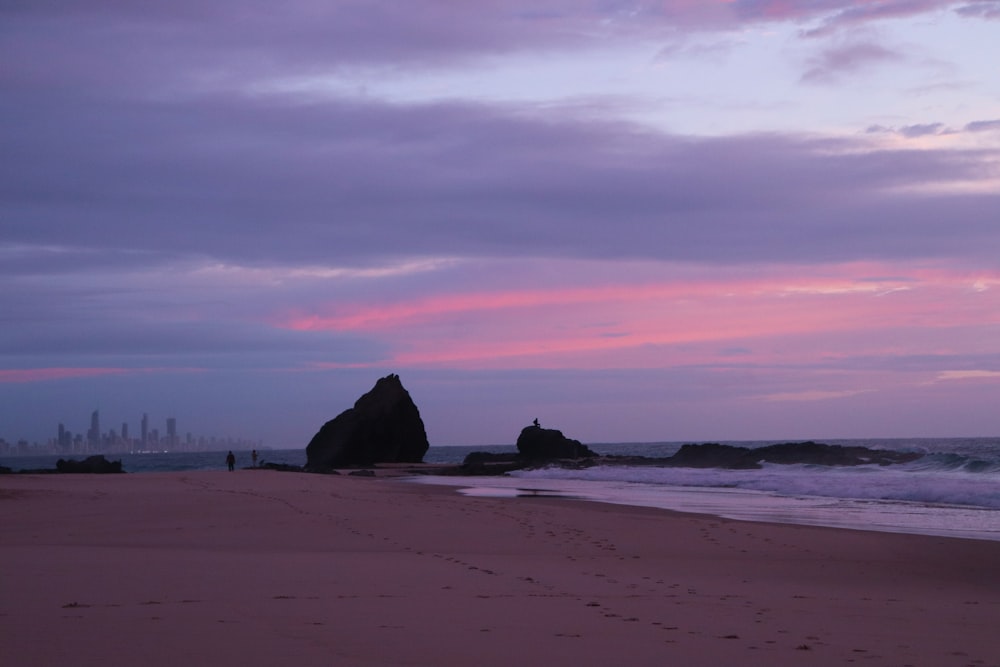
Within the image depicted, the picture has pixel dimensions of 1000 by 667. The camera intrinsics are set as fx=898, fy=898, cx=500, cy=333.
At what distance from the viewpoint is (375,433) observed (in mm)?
71250

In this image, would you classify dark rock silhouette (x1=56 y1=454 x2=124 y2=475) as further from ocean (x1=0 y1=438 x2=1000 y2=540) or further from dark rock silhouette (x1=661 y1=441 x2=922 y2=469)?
dark rock silhouette (x1=661 y1=441 x2=922 y2=469)

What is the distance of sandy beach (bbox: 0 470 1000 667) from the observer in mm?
6566

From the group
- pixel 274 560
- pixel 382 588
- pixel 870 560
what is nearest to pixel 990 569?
pixel 870 560

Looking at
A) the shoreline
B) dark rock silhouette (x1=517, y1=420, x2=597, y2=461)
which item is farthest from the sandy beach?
dark rock silhouette (x1=517, y1=420, x2=597, y2=461)

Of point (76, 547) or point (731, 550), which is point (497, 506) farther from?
point (76, 547)

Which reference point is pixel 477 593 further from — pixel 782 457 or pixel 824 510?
pixel 782 457

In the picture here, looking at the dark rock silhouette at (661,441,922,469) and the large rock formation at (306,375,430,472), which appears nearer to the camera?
the dark rock silhouette at (661,441,922,469)

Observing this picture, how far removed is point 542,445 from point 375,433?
14180 mm

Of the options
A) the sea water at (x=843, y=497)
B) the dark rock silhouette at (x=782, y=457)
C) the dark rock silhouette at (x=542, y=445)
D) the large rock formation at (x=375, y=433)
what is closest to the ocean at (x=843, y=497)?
the sea water at (x=843, y=497)

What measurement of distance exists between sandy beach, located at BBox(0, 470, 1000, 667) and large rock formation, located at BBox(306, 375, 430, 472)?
52.9 meters

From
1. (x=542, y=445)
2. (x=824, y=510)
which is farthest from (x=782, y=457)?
(x=824, y=510)

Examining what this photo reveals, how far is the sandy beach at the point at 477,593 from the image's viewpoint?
6566 millimetres

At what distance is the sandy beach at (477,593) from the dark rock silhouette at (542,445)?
48.0m

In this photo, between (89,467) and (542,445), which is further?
(542,445)
